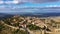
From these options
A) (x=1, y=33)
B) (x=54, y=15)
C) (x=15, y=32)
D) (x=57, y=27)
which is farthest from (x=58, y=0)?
(x=1, y=33)

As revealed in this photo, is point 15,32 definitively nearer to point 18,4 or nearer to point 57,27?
point 18,4

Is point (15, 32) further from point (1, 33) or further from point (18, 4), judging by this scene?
point (18, 4)

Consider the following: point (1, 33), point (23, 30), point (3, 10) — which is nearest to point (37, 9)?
point (23, 30)

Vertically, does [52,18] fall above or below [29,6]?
below

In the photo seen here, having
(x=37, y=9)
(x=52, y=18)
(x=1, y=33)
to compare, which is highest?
(x=37, y=9)

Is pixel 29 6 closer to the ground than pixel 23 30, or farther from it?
farther from it
